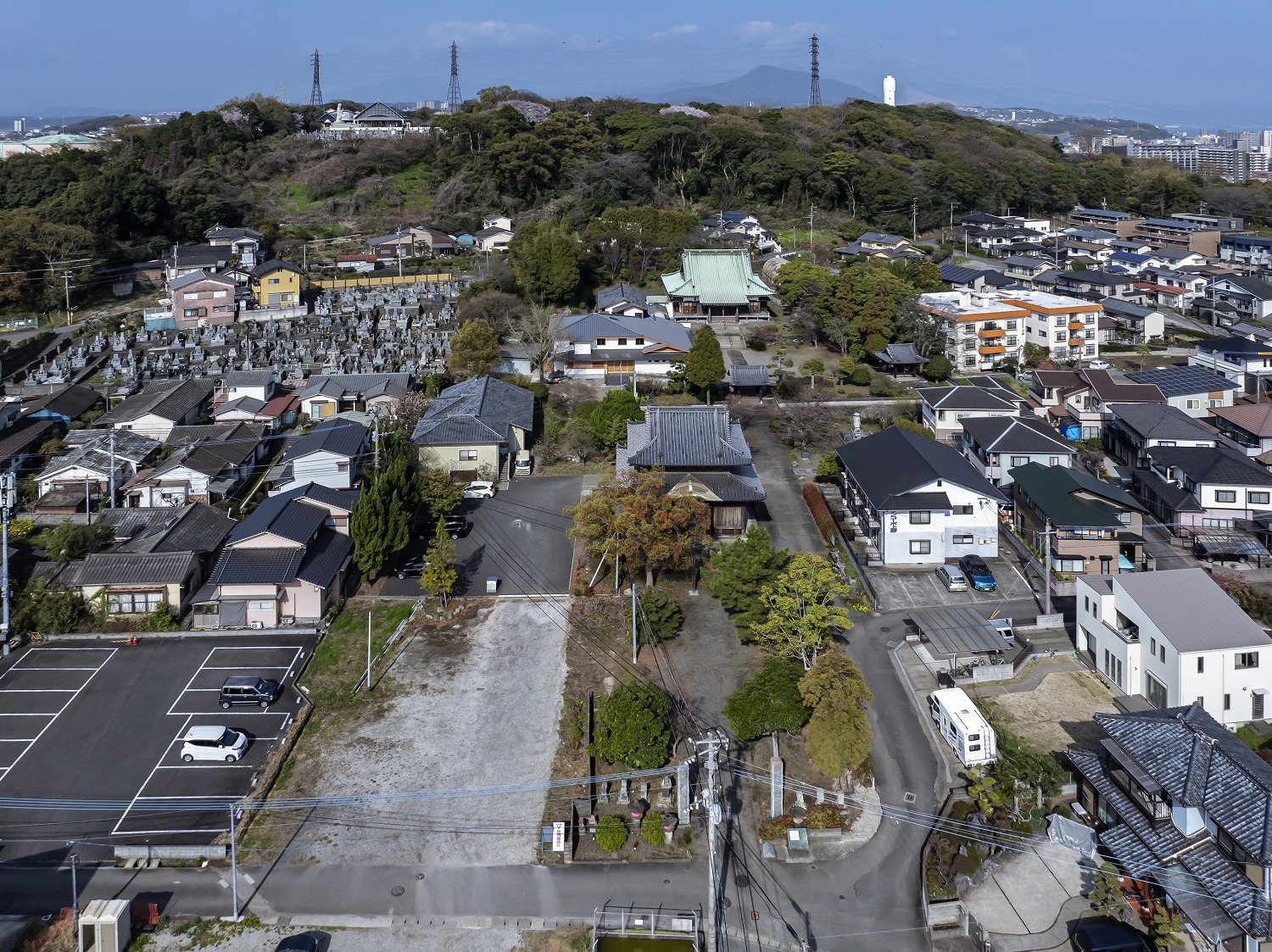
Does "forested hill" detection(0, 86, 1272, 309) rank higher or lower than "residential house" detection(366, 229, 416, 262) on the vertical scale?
higher

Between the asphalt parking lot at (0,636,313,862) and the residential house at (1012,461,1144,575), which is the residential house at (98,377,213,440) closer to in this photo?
the asphalt parking lot at (0,636,313,862)

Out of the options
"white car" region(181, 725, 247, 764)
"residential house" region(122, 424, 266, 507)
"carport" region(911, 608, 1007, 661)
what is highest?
"residential house" region(122, 424, 266, 507)

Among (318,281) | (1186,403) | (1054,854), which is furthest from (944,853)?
(318,281)

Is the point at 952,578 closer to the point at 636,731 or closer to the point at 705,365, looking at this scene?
the point at 636,731

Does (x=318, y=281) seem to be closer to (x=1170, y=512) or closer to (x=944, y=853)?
(x=1170, y=512)

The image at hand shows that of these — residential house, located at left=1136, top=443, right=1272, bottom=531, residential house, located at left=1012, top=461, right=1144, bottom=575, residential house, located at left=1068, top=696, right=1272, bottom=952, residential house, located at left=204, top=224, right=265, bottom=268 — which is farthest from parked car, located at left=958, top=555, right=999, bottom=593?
residential house, located at left=204, top=224, right=265, bottom=268

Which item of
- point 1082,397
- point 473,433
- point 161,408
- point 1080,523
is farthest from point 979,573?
point 161,408

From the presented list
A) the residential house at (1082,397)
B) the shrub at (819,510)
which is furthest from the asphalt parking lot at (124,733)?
the residential house at (1082,397)
